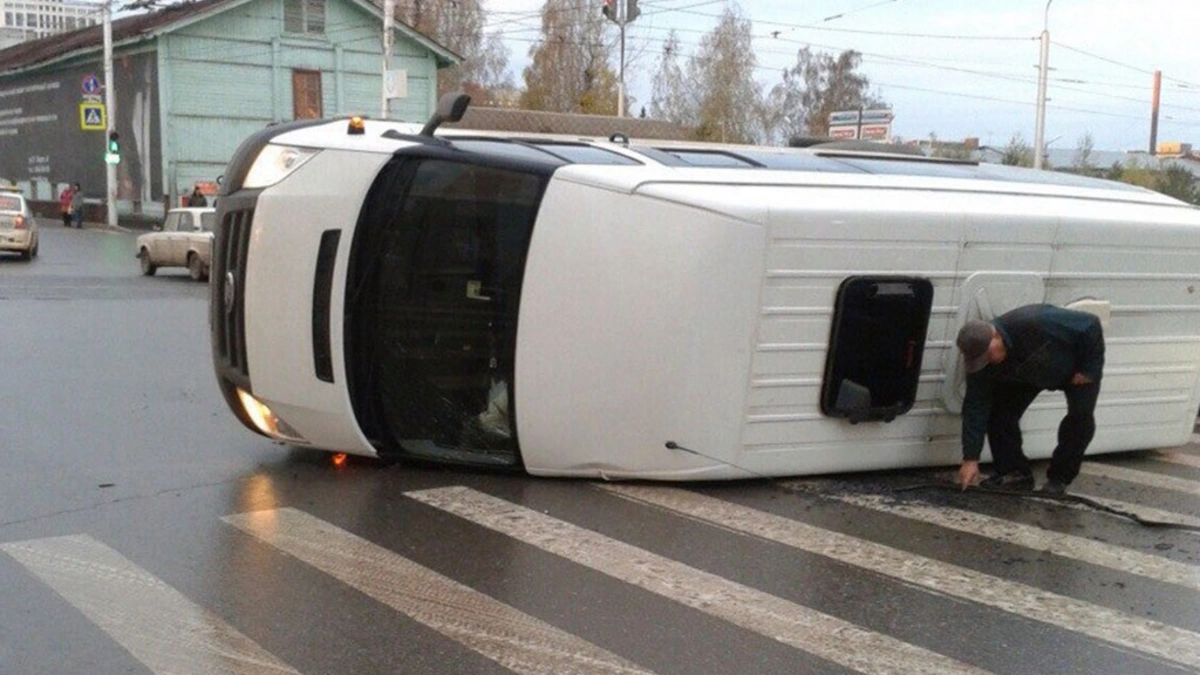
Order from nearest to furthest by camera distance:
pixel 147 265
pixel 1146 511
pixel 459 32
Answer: pixel 1146 511
pixel 147 265
pixel 459 32

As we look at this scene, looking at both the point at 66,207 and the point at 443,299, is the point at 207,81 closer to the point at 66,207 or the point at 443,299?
the point at 66,207

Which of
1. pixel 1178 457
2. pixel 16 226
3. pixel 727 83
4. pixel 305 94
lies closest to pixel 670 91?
pixel 727 83

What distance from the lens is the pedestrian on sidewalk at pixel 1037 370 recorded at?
22.9 feet

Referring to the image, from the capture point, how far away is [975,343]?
6.87m

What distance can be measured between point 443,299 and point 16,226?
81.7 feet

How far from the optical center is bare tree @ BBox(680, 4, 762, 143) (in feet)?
185

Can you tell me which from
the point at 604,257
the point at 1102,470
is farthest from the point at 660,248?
the point at 1102,470

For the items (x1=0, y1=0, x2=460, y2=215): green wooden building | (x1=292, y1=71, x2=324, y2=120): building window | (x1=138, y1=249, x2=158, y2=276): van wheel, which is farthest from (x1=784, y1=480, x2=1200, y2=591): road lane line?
(x1=292, y1=71, x2=324, y2=120): building window

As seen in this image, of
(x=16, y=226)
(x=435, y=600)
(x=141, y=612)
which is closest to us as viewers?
(x=141, y=612)

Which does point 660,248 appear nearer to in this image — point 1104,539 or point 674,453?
point 674,453

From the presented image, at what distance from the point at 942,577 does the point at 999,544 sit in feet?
2.34

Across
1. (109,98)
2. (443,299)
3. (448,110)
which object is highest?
(109,98)

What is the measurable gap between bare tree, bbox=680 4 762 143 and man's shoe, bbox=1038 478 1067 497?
47037 mm

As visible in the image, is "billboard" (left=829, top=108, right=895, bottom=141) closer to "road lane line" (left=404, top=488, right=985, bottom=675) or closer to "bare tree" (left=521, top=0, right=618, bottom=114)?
"bare tree" (left=521, top=0, right=618, bottom=114)
